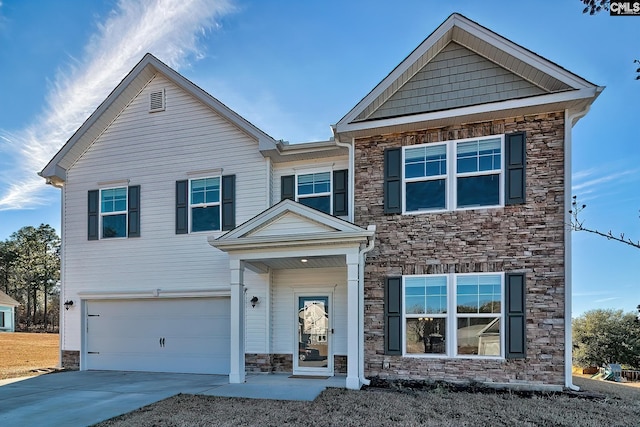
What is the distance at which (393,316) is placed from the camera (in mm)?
8672

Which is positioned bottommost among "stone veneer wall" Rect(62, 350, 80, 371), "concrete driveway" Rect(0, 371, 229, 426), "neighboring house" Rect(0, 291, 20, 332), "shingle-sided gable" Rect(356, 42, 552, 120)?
"neighboring house" Rect(0, 291, 20, 332)

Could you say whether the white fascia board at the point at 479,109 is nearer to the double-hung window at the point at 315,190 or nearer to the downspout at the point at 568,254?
the downspout at the point at 568,254

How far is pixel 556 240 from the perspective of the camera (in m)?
8.02

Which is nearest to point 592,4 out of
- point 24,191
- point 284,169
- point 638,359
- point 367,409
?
point 367,409

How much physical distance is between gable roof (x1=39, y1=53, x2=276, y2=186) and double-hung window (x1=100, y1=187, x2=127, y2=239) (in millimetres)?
1411

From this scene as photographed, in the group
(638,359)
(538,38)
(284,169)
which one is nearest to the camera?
(538,38)

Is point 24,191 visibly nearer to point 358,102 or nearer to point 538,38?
point 358,102

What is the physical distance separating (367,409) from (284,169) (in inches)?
245

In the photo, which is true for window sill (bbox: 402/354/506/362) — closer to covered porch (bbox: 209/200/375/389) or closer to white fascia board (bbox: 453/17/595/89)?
covered porch (bbox: 209/200/375/389)

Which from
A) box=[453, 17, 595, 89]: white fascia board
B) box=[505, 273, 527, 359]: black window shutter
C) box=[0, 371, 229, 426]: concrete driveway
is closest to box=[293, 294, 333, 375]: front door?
box=[0, 371, 229, 426]: concrete driveway

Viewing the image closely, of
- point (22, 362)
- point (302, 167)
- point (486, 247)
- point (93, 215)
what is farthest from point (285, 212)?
point (22, 362)

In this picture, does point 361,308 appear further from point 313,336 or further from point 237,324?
point 237,324

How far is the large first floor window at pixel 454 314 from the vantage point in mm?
8195

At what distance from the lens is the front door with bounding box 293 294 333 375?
9695 millimetres
